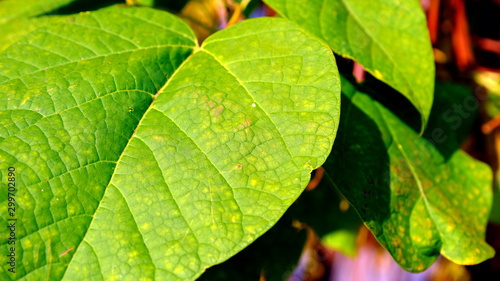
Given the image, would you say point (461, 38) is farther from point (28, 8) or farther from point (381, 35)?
point (28, 8)

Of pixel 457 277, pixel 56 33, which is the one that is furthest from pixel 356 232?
pixel 56 33

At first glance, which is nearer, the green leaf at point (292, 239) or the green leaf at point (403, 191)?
the green leaf at point (403, 191)

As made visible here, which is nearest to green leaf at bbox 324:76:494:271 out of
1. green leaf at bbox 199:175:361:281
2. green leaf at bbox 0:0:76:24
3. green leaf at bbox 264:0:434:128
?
green leaf at bbox 264:0:434:128

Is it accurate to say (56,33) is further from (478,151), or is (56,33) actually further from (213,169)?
(478,151)

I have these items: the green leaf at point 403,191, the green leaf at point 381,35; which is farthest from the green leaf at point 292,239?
the green leaf at point 381,35

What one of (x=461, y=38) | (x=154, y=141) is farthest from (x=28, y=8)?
(x=461, y=38)

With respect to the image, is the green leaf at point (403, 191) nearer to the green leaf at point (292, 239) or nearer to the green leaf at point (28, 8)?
the green leaf at point (292, 239)
